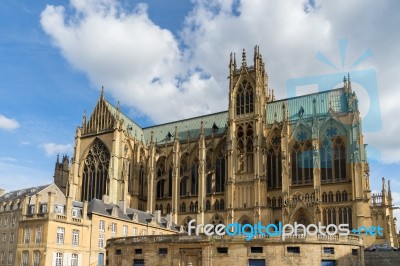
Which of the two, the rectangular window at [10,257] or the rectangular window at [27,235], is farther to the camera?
Answer: the rectangular window at [10,257]

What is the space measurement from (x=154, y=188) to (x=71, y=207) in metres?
26.1

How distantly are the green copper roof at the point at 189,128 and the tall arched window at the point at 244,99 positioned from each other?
25.7ft

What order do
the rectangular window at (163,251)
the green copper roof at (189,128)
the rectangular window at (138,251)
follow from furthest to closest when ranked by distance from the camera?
the green copper roof at (189,128), the rectangular window at (138,251), the rectangular window at (163,251)

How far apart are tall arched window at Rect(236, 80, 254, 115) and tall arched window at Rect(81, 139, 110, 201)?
82.2ft

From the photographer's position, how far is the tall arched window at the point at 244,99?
260ft

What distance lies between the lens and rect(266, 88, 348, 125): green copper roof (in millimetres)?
76625

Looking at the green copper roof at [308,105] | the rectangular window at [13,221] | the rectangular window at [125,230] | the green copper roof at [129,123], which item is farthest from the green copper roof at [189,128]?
the rectangular window at [13,221]

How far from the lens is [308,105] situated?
80.4 metres

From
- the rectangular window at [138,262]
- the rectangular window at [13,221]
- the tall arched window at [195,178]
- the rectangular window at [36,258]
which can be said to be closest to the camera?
the rectangular window at [138,262]

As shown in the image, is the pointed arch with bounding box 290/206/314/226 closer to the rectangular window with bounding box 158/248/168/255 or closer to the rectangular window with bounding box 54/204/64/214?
the rectangular window with bounding box 158/248/168/255

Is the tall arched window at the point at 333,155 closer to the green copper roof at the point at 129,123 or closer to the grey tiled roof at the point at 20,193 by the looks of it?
the green copper roof at the point at 129,123

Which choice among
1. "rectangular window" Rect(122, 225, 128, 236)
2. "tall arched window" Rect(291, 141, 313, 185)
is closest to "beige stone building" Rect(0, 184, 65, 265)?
"rectangular window" Rect(122, 225, 128, 236)

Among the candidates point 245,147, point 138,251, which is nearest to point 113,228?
point 138,251

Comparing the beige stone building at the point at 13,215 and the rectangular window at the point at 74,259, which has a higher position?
the beige stone building at the point at 13,215
